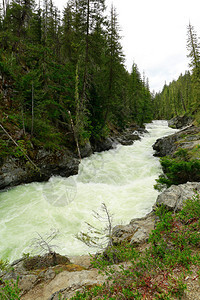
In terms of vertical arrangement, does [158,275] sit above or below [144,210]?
above

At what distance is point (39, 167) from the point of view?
11.2m

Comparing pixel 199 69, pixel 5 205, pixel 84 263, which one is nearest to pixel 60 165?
pixel 5 205

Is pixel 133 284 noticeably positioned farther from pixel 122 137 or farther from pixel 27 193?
pixel 122 137

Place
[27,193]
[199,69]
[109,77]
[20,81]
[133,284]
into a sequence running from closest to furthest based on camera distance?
1. [133,284]
2. [27,193]
3. [20,81]
4. [109,77]
5. [199,69]

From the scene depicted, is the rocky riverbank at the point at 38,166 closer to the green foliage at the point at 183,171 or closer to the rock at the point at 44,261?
the rock at the point at 44,261

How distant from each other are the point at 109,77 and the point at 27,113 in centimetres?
1190

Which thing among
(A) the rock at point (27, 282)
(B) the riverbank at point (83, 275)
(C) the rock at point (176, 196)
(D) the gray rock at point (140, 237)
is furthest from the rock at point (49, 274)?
(C) the rock at point (176, 196)

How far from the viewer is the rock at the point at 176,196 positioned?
17.2ft

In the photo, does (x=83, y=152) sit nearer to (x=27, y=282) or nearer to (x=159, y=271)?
(x=27, y=282)

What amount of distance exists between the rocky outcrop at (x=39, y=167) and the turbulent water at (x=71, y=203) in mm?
508

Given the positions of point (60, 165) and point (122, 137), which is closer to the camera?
point (60, 165)

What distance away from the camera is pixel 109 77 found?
61.6 ft

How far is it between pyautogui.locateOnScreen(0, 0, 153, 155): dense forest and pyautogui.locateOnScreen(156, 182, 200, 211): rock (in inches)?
186

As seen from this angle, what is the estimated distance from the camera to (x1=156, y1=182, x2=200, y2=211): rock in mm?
5236
